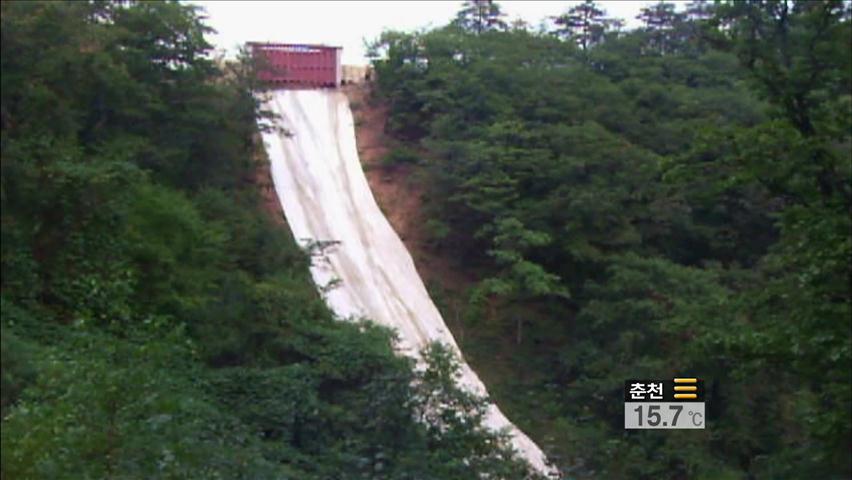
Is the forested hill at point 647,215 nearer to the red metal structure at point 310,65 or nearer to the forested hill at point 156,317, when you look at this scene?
the forested hill at point 156,317

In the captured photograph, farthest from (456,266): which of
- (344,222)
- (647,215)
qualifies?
(647,215)

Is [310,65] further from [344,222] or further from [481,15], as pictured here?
[344,222]

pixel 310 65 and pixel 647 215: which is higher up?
pixel 310 65

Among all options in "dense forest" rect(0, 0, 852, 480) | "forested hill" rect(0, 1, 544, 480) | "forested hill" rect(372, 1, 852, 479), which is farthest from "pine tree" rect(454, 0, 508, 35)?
"forested hill" rect(0, 1, 544, 480)

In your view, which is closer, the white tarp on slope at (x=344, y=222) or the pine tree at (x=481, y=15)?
the white tarp on slope at (x=344, y=222)

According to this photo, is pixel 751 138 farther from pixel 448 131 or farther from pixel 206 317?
pixel 448 131

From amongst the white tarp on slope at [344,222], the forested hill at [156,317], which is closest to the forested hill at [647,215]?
the white tarp on slope at [344,222]
